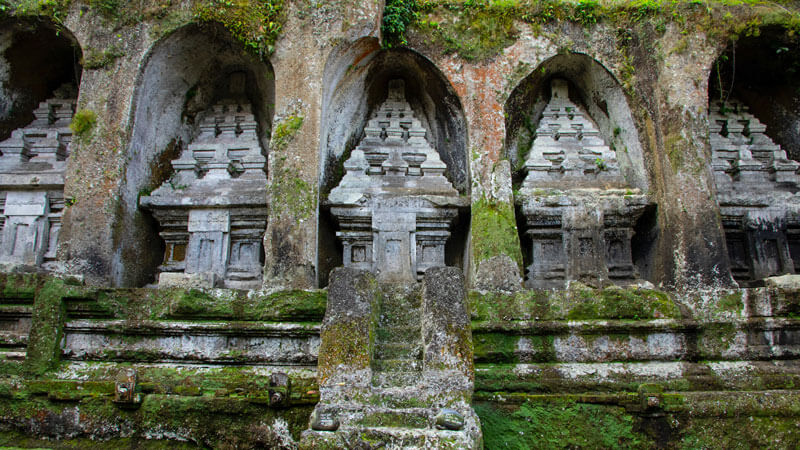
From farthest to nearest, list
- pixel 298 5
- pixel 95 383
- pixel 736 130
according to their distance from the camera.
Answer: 1. pixel 736 130
2. pixel 298 5
3. pixel 95 383

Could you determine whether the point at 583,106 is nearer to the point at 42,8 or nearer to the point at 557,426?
the point at 557,426

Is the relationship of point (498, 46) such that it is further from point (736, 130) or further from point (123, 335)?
point (123, 335)

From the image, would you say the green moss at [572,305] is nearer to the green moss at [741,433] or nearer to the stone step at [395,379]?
the green moss at [741,433]

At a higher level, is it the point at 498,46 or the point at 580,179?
the point at 498,46

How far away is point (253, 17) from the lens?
7.47 metres

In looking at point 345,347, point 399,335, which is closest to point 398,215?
point 399,335

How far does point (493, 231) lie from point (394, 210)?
1.48 meters

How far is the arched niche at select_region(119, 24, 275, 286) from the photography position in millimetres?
7598

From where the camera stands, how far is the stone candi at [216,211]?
7.92m

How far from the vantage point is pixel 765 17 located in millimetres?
7730

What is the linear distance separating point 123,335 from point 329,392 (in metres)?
2.95

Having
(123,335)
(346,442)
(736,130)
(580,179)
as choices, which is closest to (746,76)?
(736,130)

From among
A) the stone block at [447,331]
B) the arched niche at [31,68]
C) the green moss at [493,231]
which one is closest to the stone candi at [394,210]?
the green moss at [493,231]

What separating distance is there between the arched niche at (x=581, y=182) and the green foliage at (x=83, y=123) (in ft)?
18.7
